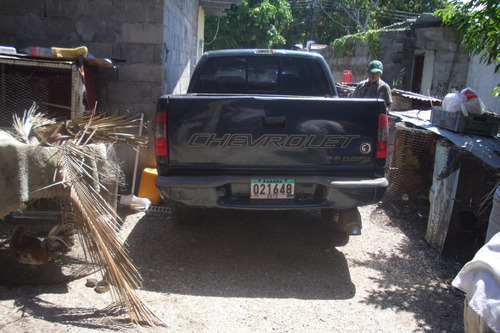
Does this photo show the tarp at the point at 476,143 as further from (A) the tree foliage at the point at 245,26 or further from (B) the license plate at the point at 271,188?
(A) the tree foliage at the point at 245,26

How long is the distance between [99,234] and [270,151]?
156 centimetres

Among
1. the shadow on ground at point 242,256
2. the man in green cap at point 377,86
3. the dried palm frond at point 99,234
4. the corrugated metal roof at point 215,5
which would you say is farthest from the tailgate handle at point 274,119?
the corrugated metal roof at point 215,5

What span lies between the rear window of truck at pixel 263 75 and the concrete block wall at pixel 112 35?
3.86 feet

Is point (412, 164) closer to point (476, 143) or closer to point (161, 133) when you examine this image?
point (476, 143)

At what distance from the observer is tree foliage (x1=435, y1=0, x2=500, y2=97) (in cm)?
380

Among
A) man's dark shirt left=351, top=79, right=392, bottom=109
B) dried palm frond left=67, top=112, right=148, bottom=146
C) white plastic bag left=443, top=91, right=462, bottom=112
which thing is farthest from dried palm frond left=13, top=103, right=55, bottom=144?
man's dark shirt left=351, top=79, right=392, bottom=109

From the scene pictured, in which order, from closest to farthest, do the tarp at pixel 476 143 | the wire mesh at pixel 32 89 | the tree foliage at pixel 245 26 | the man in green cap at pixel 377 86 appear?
the tarp at pixel 476 143 → the wire mesh at pixel 32 89 → the man in green cap at pixel 377 86 → the tree foliage at pixel 245 26

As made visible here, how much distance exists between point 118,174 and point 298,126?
5.19ft

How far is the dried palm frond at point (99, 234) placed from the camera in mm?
2844

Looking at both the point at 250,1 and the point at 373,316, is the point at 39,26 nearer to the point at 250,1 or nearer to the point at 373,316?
the point at 373,316

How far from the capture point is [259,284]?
3.59 m

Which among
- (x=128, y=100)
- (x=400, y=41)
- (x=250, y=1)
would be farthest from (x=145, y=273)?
(x=250, y=1)

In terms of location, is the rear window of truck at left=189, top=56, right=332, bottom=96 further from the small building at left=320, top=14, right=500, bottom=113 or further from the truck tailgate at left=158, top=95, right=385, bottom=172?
the small building at left=320, top=14, right=500, bottom=113

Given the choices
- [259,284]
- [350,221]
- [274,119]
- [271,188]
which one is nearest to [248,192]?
[271,188]
